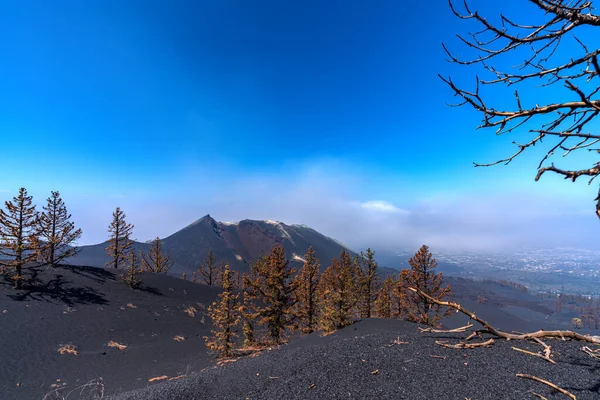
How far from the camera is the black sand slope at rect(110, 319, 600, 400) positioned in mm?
3369

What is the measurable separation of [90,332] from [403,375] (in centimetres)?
2431

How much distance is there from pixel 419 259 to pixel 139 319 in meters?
26.3

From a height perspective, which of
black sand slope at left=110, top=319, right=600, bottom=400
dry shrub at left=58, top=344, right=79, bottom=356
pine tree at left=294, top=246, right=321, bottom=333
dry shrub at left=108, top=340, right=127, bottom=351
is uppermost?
black sand slope at left=110, top=319, right=600, bottom=400

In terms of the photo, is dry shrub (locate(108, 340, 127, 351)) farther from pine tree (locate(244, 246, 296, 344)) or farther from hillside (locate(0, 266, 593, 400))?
pine tree (locate(244, 246, 296, 344))

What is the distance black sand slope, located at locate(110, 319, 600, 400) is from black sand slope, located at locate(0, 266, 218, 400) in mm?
9689

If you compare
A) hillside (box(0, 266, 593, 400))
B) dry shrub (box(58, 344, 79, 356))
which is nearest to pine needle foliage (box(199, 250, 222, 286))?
hillside (box(0, 266, 593, 400))

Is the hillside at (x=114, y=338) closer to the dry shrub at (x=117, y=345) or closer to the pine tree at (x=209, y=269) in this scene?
the dry shrub at (x=117, y=345)

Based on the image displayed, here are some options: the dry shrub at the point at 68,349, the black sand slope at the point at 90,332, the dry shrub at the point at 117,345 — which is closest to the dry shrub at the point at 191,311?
the black sand slope at the point at 90,332

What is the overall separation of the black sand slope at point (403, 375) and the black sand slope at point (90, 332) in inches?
381

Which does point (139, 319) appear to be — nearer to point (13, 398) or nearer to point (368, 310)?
point (13, 398)

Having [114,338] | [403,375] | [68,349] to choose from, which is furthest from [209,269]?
[403,375]

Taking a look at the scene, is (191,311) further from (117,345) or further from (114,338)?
(117,345)

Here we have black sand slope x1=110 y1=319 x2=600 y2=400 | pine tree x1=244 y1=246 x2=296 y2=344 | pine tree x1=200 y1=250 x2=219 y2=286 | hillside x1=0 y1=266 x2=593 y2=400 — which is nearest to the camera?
black sand slope x1=110 y1=319 x2=600 y2=400

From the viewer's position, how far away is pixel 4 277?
72.1 feet
